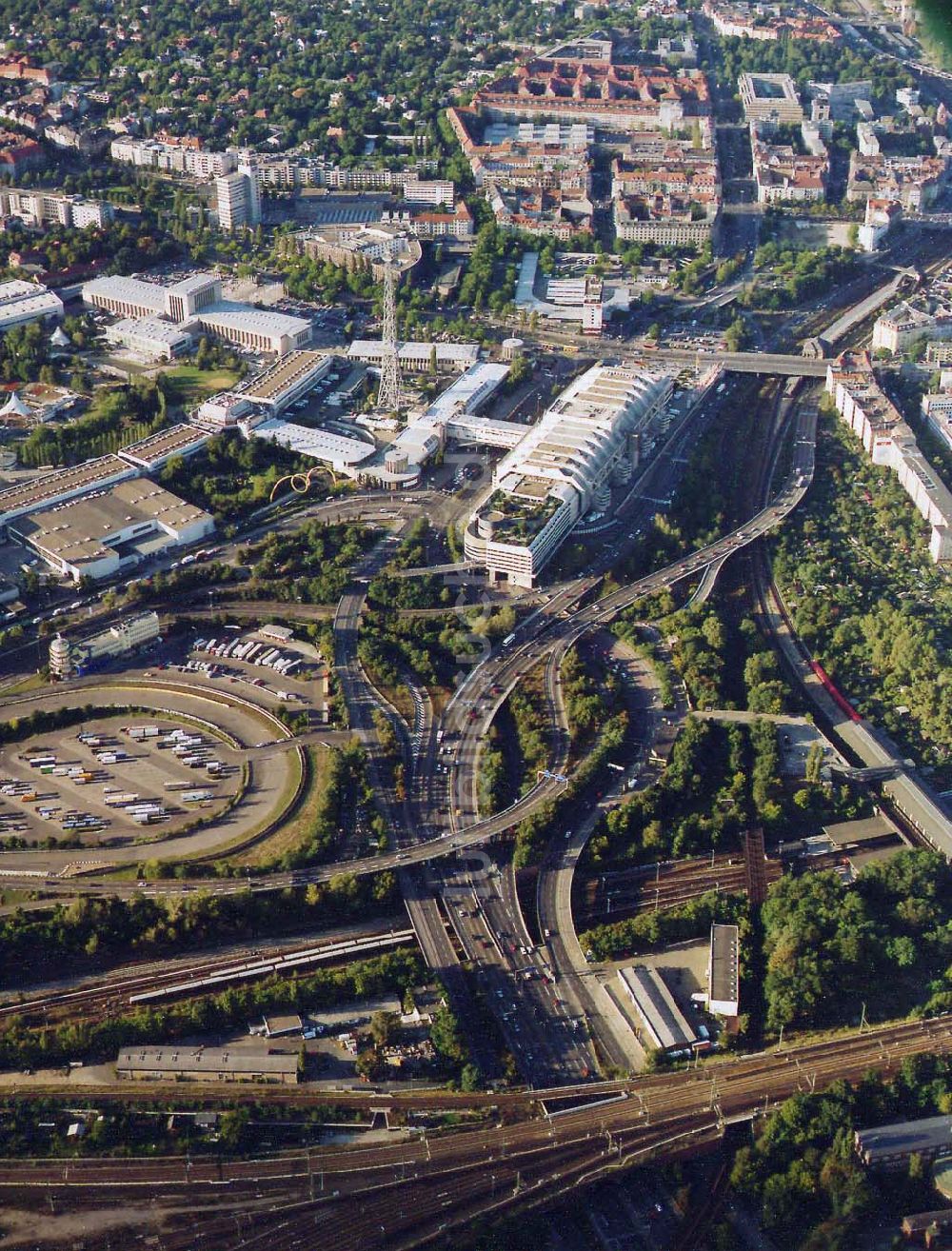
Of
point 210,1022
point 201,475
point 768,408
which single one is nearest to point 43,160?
point 201,475

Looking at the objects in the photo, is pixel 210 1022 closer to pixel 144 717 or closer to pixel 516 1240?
pixel 516 1240

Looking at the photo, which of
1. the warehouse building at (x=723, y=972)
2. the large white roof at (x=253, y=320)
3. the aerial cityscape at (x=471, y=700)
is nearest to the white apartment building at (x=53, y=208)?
the aerial cityscape at (x=471, y=700)

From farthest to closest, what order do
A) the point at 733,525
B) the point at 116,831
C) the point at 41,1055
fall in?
1. the point at 733,525
2. the point at 116,831
3. the point at 41,1055

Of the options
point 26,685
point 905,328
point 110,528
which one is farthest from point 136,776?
point 905,328

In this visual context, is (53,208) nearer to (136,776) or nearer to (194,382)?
(194,382)

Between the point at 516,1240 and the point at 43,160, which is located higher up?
the point at 43,160

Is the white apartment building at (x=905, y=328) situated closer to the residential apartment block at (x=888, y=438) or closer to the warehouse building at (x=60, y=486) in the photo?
the residential apartment block at (x=888, y=438)
